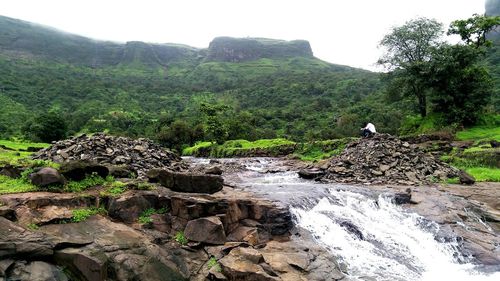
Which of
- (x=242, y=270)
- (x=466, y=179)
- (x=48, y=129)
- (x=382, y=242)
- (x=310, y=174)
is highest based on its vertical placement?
(x=466, y=179)

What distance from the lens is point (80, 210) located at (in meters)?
9.91

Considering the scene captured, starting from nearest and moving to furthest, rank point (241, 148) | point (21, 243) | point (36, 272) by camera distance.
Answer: point (36, 272), point (21, 243), point (241, 148)

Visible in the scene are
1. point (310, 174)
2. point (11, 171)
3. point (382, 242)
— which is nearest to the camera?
point (11, 171)

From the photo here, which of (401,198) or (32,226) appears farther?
(401,198)

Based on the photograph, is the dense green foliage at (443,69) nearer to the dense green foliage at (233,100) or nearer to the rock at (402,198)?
the dense green foliage at (233,100)

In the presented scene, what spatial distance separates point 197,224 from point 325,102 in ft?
294

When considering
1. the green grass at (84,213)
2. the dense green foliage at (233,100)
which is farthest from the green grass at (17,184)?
the dense green foliage at (233,100)

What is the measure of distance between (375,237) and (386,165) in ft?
34.9

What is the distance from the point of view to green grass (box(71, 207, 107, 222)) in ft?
31.3

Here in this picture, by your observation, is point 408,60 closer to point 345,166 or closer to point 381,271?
point 345,166

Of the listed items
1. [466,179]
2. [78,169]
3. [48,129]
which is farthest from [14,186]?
[48,129]

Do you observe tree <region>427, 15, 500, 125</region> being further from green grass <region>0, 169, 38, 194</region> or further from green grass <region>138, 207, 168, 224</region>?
green grass <region>0, 169, 38, 194</region>

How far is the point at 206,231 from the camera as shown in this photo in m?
10.8

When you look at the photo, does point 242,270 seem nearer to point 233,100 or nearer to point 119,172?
point 119,172
